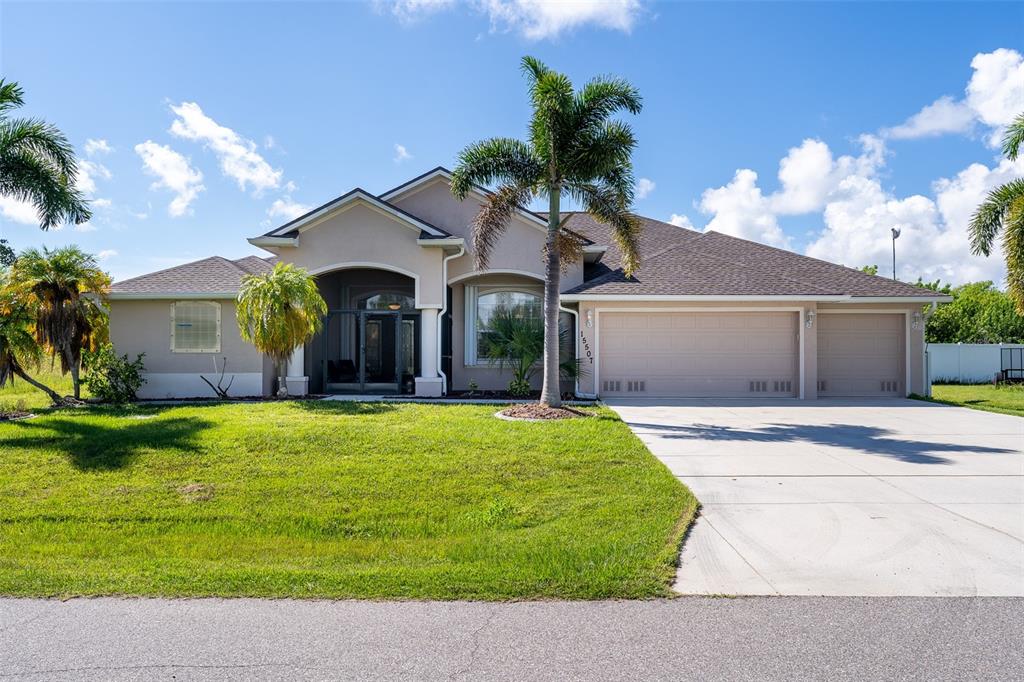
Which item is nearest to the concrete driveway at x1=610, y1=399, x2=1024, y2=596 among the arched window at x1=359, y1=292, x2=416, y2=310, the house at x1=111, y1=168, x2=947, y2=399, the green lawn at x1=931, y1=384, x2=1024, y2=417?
the green lawn at x1=931, y1=384, x2=1024, y2=417

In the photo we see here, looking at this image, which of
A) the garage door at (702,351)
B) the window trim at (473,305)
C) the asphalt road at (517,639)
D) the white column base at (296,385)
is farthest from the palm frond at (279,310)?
the asphalt road at (517,639)

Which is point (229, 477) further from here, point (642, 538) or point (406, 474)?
point (642, 538)

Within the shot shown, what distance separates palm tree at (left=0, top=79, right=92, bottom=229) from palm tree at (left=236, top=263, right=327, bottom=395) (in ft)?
12.5

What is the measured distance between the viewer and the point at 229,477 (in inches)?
294

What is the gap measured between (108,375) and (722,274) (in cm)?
1624

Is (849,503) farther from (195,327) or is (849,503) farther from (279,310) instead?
(195,327)

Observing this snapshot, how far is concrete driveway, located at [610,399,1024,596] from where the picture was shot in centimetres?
459

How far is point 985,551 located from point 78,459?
1074cm

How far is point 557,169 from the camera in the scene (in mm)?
11812

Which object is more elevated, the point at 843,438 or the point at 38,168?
the point at 38,168

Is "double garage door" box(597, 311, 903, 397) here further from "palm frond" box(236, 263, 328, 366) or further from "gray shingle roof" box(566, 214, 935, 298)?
"palm frond" box(236, 263, 328, 366)

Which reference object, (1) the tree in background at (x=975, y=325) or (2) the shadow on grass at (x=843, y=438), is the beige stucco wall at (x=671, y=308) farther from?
(1) the tree in background at (x=975, y=325)

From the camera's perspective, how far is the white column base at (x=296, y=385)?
15.4 meters

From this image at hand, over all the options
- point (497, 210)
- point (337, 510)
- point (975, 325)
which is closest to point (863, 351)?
point (497, 210)
